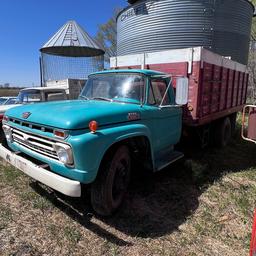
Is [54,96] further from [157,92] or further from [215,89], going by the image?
[215,89]

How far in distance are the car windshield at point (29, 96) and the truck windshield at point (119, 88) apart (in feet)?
12.5

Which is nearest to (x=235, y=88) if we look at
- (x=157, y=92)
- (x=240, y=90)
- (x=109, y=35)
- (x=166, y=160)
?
(x=240, y=90)

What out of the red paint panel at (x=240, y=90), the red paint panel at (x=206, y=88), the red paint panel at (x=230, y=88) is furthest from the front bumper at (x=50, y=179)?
the red paint panel at (x=240, y=90)

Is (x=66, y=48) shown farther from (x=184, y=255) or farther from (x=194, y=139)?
(x=184, y=255)

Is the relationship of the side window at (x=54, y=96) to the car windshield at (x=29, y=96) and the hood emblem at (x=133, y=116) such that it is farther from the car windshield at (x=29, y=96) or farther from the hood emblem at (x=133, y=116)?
the hood emblem at (x=133, y=116)

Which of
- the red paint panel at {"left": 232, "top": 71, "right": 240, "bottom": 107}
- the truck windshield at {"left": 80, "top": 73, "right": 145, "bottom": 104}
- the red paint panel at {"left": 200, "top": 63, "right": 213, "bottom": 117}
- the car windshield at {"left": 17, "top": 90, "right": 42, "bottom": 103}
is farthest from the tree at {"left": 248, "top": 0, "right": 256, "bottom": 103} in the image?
the truck windshield at {"left": 80, "top": 73, "right": 145, "bottom": 104}

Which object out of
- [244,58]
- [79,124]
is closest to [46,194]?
[79,124]

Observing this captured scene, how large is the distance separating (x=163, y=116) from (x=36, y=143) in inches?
87.7

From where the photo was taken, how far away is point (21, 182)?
471 centimetres

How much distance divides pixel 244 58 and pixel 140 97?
40.4 ft

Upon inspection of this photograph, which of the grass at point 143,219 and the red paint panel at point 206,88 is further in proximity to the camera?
the red paint panel at point 206,88

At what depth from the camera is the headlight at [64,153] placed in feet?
9.91

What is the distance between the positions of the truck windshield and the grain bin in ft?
30.4

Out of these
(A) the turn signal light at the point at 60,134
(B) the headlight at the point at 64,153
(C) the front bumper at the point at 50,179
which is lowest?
(C) the front bumper at the point at 50,179
